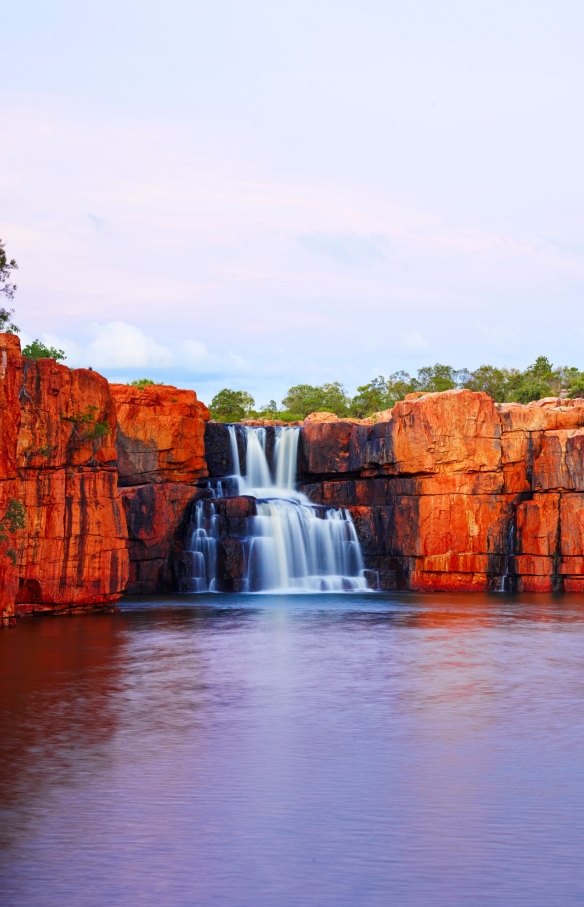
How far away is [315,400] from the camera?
95.0m

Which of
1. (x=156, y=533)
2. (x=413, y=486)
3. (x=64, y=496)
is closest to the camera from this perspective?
(x=64, y=496)

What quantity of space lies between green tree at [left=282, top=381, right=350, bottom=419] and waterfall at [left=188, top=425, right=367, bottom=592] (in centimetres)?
4254

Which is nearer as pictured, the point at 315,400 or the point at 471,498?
the point at 471,498

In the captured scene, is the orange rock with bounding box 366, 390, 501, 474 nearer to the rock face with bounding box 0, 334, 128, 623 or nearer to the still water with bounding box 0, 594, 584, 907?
the rock face with bounding box 0, 334, 128, 623

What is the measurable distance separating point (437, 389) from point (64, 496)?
6019 cm

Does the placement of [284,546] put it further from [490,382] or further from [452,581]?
[490,382]

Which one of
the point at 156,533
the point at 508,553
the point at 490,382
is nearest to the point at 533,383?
the point at 490,382

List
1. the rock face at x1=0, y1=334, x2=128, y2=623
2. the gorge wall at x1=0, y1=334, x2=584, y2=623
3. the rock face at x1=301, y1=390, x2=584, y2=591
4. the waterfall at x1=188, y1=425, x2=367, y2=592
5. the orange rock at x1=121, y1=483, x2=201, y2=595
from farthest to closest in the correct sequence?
the rock face at x1=301, y1=390, x2=584, y2=591, the gorge wall at x1=0, y1=334, x2=584, y2=623, the waterfall at x1=188, y1=425, x2=367, y2=592, the orange rock at x1=121, y1=483, x2=201, y2=595, the rock face at x1=0, y1=334, x2=128, y2=623

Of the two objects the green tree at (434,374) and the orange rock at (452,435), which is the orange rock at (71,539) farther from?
the green tree at (434,374)

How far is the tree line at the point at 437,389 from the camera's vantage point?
8512 centimetres

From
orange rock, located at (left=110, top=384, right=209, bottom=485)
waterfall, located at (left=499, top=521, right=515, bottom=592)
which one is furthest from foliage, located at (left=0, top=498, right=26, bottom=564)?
waterfall, located at (left=499, top=521, right=515, bottom=592)

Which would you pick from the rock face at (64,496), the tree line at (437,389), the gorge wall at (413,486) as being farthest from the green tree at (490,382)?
the rock face at (64,496)

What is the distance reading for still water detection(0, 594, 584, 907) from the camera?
979cm

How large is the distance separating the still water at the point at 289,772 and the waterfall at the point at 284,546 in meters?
16.5
